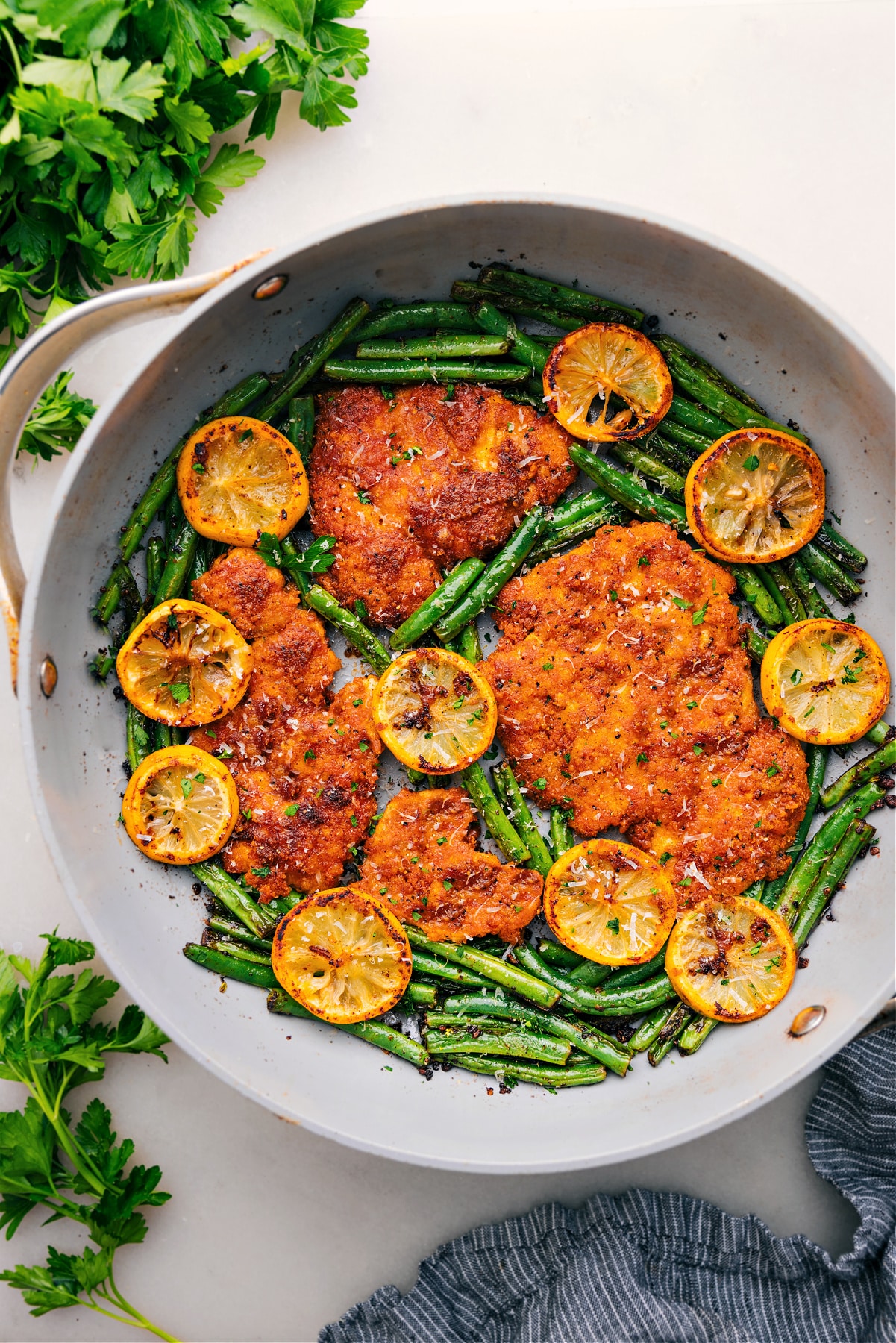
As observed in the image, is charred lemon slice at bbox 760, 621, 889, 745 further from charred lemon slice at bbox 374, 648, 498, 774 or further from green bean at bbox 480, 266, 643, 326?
green bean at bbox 480, 266, 643, 326

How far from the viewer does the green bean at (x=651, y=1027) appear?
12.5 feet

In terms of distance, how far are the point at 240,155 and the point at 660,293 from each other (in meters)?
1.65

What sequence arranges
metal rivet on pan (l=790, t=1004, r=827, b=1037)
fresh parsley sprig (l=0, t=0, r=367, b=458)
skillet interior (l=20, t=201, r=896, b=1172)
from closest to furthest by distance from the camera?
1. fresh parsley sprig (l=0, t=0, r=367, b=458)
2. skillet interior (l=20, t=201, r=896, b=1172)
3. metal rivet on pan (l=790, t=1004, r=827, b=1037)

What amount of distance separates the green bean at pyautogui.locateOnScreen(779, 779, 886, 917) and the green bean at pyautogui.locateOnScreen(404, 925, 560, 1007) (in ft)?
3.24

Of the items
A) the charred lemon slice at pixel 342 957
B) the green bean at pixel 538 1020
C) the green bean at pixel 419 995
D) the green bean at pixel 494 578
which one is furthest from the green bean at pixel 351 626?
the green bean at pixel 538 1020

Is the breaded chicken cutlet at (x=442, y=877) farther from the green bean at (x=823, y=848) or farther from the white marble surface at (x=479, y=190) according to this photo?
the white marble surface at (x=479, y=190)

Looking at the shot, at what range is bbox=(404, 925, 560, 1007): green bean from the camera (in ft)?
12.4

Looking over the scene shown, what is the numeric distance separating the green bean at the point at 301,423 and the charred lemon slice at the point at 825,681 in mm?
1981

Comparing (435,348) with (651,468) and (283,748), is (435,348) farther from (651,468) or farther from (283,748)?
(283,748)

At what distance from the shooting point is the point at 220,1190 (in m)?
4.09

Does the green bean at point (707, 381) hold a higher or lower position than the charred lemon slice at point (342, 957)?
higher

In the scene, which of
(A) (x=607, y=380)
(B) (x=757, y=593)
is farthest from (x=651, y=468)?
(B) (x=757, y=593)

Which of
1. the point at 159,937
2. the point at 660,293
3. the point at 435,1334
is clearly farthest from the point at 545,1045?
the point at 660,293

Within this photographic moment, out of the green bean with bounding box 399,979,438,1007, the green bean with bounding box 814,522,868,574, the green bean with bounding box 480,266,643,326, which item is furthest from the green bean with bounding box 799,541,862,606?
the green bean with bounding box 399,979,438,1007
